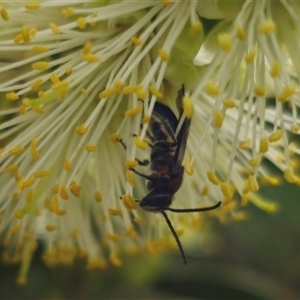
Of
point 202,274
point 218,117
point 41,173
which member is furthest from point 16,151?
point 202,274

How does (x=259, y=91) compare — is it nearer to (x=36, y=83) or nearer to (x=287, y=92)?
(x=287, y=92)

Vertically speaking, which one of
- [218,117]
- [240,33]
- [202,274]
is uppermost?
[240,33]

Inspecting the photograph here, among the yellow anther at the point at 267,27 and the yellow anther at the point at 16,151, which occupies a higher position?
the yellow anther at the point at 267,27

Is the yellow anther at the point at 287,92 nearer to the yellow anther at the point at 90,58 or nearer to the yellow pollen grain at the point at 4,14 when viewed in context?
the yellow anther at the point at 90,58

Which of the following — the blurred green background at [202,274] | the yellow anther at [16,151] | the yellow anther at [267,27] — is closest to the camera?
the yellow anther at [267,27]

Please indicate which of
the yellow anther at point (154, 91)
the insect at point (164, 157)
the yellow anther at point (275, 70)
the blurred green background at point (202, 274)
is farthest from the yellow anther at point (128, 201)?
the blurred green background at point (202, 274)
